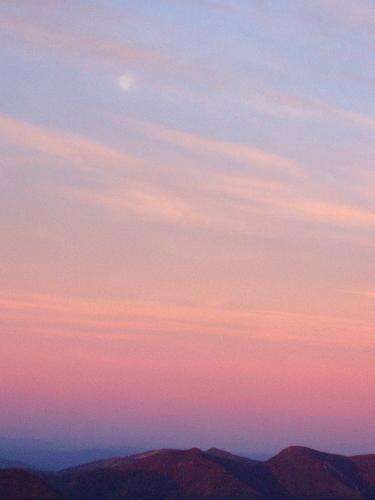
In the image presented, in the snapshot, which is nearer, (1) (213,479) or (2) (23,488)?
(2) (23,488)

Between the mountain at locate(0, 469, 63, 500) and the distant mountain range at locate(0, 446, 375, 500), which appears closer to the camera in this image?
the mountain at locate(0, 469, 63, 500)

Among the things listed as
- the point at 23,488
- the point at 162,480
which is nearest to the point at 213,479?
the point at 162,480

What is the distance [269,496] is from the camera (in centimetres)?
10331

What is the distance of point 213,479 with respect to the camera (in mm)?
103312

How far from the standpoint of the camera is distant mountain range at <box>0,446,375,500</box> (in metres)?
101

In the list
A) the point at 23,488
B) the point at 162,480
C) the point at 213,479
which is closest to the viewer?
the point at 23,488

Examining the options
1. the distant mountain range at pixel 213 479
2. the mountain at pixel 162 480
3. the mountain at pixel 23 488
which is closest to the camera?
the mountain at pixel 23 488

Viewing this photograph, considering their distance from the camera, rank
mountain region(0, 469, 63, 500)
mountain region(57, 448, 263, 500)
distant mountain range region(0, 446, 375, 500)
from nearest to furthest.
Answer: mountain region(0, 469, 63, 500) < mountain region(57, 448, 263, 500) < distant mountain range region(0, 446, 375, 500)

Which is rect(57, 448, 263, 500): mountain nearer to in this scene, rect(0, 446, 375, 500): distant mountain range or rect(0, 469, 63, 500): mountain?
rect(0, 446, 375, 500): distant mountain range

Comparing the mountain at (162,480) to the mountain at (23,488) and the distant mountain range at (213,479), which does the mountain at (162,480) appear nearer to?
the distant mountain range at (213,479)

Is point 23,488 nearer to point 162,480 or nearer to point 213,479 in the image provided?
point 162,480

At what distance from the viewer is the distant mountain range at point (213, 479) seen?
101 metres

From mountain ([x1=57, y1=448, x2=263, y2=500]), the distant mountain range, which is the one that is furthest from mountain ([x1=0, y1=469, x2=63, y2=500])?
mountain ([x1=57, y1=448, x2=263, y2=500])

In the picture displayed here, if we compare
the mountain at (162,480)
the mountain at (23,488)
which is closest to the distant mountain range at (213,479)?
the mountain at (162,480)
